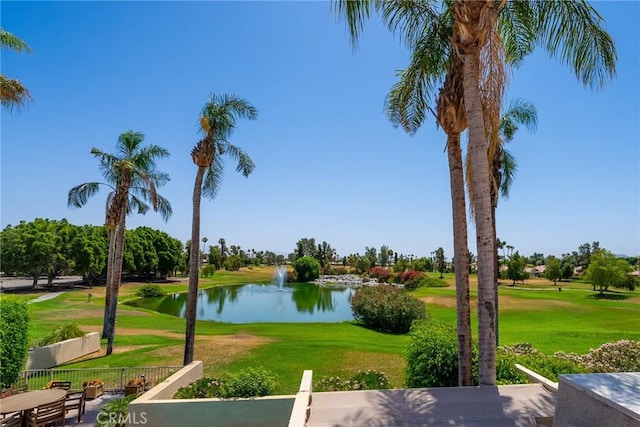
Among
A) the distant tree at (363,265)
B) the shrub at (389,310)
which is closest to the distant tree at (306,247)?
the distant tree at (363,265)

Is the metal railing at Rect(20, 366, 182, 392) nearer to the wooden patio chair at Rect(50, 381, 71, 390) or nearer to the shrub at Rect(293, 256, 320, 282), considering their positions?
the wooden patio chair at Rect(50, 381, 71, 390)

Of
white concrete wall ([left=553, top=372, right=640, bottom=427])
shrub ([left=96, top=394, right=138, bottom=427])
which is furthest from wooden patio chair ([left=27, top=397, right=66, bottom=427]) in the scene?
white concrete wall ([left=553, top=372, right=640, bottom=427])

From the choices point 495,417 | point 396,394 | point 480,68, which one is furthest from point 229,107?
point 495,417

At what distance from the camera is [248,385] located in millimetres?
7180

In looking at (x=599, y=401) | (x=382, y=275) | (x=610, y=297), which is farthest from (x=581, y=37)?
(x=382, y=275)

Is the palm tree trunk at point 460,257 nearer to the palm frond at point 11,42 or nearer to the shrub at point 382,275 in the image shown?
the palm frond at point 11,42

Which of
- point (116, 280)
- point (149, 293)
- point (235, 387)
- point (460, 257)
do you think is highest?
point (460, 257)

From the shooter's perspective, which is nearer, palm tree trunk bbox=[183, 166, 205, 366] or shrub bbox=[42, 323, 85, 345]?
palm tree trunk bbox=[183, 166, 205, 366]

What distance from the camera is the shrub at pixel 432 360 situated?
777 centimetres

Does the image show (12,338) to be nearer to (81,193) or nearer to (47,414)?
(47,414)

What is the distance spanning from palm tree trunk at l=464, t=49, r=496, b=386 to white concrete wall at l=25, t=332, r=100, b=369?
14.9 metres

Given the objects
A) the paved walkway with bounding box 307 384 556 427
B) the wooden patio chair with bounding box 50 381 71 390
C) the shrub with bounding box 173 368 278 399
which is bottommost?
the wooden patio chair with bounding box 50 381 71 390

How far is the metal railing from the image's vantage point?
11.6 metres

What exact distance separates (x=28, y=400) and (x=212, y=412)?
4.63 meters
